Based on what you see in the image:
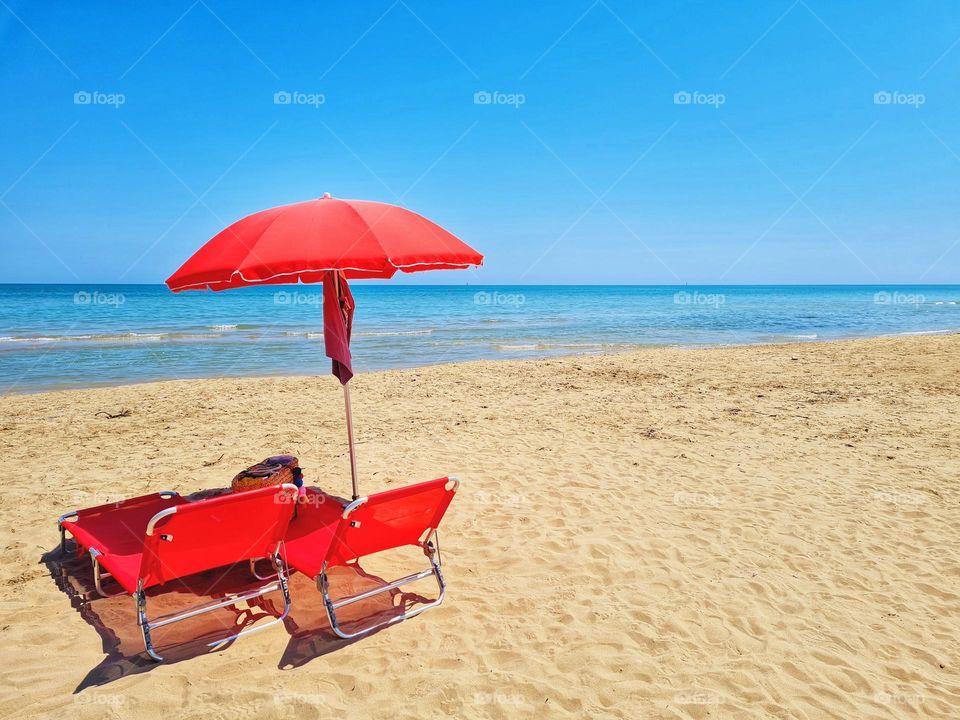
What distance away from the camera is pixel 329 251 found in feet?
11.4

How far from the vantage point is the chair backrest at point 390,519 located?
3.21 meters

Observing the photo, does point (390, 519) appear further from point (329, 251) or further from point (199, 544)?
point (329, 251)

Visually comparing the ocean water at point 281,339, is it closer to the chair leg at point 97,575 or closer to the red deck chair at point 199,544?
the chair leg at point 97,575

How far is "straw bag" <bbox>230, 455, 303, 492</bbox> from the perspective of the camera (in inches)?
163

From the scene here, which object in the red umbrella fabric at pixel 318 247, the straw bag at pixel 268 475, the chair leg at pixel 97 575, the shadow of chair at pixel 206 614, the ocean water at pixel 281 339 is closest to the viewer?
the shadow of chair at pixel 206 614

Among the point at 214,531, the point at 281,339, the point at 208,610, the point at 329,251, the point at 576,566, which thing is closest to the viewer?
the point at 214,531

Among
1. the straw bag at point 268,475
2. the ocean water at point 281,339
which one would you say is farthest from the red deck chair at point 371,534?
the ocean water at point 281,339

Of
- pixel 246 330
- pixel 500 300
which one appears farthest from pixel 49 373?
pixel 500 300

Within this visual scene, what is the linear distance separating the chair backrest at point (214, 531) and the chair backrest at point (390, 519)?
354 millimetres

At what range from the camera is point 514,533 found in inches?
185

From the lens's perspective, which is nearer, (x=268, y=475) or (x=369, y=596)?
(x=369, y=596)

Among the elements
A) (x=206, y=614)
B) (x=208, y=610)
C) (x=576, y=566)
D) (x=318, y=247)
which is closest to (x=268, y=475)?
(x=206, y=614)

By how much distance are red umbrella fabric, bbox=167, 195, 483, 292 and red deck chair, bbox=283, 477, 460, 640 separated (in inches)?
52.6

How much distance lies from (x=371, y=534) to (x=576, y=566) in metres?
1.59
